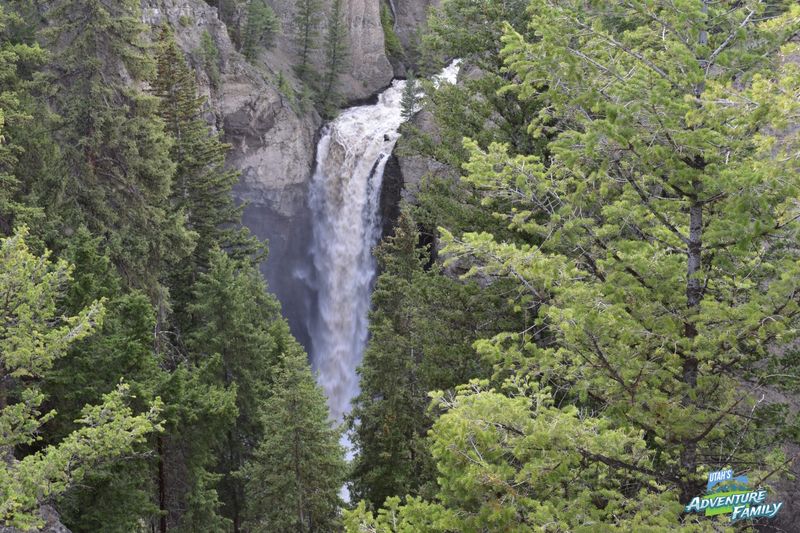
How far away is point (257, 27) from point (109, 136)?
92.2 ft

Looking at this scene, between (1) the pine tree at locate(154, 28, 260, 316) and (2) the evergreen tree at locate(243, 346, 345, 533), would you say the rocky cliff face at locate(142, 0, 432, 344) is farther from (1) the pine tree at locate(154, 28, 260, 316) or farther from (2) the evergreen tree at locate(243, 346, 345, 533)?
(2) the evergreen tree at locate(243, 346, 345, 533)

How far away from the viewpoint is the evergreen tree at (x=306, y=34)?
153 ft

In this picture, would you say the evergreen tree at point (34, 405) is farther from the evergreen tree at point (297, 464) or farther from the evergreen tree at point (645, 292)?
the evergreen tree at point (297, 464)

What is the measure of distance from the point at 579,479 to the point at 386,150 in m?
33.5

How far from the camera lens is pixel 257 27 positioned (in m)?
42.4

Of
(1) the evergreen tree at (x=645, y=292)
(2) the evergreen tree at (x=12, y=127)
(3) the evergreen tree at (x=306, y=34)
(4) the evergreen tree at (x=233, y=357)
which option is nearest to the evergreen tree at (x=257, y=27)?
(3) the evergreen tree at (x=306, y=34)

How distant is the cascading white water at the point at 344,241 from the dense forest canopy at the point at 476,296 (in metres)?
10.3

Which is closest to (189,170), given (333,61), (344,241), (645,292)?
(344,241)

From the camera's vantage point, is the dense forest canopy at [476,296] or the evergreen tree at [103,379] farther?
the evergreen tree at [103,379]

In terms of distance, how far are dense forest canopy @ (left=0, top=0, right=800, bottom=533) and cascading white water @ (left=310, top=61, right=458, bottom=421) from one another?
10.3 meters

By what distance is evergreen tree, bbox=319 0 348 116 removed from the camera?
45031 mm

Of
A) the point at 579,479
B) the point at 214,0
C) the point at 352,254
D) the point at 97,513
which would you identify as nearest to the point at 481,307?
the point at 579,479

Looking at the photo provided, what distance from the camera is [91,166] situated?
54.9 ft

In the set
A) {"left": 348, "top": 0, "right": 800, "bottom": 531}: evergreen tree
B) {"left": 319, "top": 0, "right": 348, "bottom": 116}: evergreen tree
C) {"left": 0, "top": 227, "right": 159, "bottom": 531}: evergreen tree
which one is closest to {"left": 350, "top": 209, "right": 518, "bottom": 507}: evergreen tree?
{"left": 348, "top": 0, "right": 800, "bottom": 531}: evergreen tree
